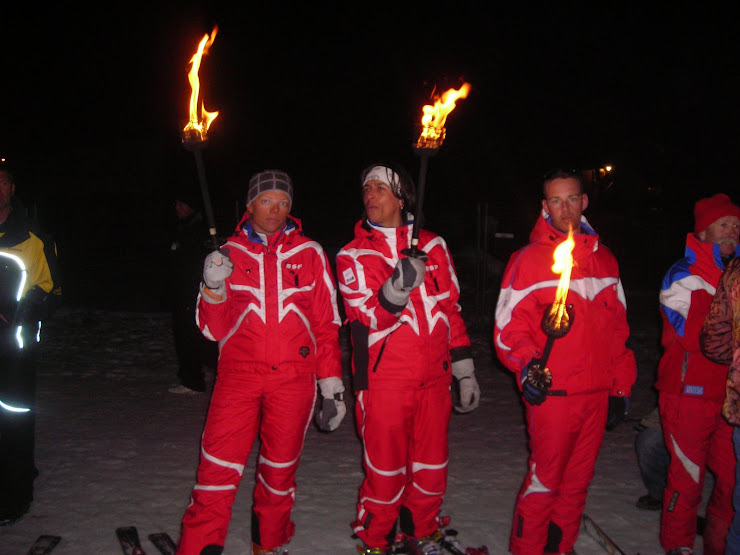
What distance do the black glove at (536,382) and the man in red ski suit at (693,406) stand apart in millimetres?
838

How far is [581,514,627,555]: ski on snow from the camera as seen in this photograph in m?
3.64

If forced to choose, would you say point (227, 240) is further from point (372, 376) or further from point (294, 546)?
point (294, 546)

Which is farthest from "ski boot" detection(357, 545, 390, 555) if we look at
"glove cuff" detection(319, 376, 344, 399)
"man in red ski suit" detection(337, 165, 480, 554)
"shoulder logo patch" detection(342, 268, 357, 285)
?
"shoulder logo patch" detection(342, 268, 357, 285)

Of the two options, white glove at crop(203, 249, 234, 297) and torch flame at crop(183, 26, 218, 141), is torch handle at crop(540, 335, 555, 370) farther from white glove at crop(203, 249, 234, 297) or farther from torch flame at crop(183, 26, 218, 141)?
torch flame at crop(183, 26, 218, 141)

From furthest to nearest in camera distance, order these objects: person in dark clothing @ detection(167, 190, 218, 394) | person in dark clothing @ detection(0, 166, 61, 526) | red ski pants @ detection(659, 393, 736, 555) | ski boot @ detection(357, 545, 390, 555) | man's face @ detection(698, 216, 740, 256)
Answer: person in dark clothing @ detection(167, 190, 218, 394) < person in dark clothing @ detection(0, 166, 61, 526) < man's face @ detection(698, 216, 740, 256) < ski boot @ detection(357, 545, 390, 555) < red ski pants @ detection(659, 393, 736, 555)

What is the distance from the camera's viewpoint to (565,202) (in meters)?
3.47

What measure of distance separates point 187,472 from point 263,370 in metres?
2.03

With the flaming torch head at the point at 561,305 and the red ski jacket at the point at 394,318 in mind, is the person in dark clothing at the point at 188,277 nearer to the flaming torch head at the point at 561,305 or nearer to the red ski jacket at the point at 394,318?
the red ski jacket at the point at 394,318

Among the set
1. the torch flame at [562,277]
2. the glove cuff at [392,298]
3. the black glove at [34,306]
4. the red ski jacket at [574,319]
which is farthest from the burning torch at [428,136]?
the black glove at [34,306]

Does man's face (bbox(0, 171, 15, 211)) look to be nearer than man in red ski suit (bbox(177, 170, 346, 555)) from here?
No

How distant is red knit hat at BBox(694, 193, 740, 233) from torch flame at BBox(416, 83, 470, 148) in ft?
5.10

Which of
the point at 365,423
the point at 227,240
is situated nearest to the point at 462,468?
the point at 365,423

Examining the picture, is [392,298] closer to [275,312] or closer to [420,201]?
[420,201]

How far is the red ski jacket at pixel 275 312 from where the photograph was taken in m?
3.39
